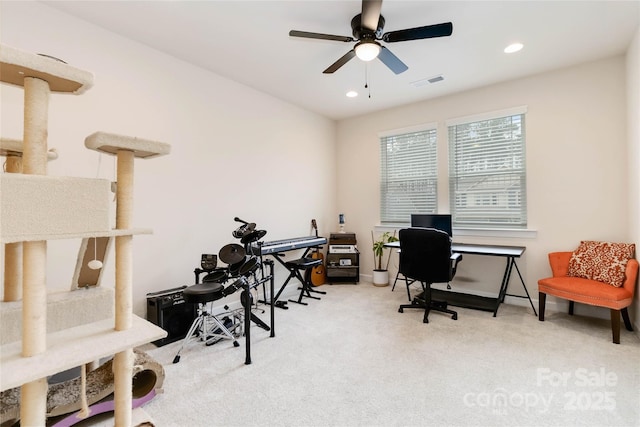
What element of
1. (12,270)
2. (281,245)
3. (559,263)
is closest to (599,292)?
(559,263)

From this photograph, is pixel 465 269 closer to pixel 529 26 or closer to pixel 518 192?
pixel 518 192

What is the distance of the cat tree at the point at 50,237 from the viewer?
32.0 inches

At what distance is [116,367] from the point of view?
1.05 metres

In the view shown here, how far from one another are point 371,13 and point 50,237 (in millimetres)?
2226

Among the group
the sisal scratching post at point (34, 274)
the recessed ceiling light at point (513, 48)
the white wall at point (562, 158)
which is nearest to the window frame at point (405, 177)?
the white wall at point (562, 158)

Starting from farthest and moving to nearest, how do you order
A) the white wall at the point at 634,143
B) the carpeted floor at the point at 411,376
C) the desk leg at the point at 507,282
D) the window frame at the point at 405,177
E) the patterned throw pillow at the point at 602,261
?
1. the window frame at the point at 405,177
2. the desk leg at the point at 507,282
3. the patterned throw pillow at the point at 602,261
4. the white wall at the point at 634,143
5. the carpeted floor at the point at 411,376

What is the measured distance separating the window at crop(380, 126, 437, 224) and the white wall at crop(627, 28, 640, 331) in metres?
1.98

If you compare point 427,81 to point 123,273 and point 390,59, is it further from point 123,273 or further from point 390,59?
point 123,273

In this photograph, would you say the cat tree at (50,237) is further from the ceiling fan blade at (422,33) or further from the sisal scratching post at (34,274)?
the ceiling fan blade at (422,33)

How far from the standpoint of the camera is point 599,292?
2.69 meters

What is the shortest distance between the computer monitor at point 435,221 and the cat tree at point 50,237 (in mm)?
3591

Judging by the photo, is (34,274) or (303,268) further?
(303,268)

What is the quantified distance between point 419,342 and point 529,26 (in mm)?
2955

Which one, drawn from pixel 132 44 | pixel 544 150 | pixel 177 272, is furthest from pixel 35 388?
pixel 544 150
